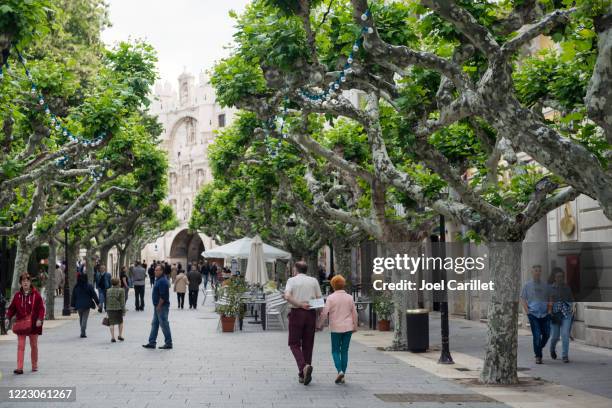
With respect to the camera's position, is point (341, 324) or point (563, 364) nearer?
point (341, 324)

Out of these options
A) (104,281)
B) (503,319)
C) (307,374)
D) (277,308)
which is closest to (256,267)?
(277,308)

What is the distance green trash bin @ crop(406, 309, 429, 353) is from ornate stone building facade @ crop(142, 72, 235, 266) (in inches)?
2688

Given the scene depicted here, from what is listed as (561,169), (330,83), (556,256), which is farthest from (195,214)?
(561,169)

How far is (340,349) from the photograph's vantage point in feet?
40.0

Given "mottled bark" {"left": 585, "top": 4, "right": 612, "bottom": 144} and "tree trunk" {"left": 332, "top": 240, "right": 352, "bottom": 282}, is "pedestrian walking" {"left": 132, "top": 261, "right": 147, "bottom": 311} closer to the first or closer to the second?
"tree trunk" {"left": 332, "top": 240, "right": 352, "bottom": 282}

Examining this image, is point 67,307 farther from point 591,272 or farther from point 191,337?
point 591,272

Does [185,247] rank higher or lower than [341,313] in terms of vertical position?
higher

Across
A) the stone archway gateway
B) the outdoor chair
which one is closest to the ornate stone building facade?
the stone archway gateway

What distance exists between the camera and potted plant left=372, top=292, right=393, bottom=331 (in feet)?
72.2

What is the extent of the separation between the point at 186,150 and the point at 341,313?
255 feet

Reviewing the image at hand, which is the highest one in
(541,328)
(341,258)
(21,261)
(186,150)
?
(186,150)

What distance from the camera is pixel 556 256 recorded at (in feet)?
66.6

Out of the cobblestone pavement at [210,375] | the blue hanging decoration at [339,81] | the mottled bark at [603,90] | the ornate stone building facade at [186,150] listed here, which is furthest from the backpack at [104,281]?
the ornate stone building facade at [186,150]

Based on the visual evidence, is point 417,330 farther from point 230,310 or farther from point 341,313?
point 230,310
